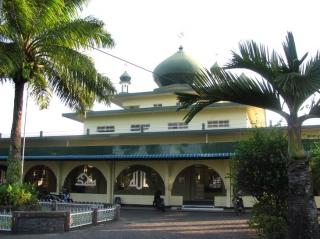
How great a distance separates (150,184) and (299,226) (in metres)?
21.7

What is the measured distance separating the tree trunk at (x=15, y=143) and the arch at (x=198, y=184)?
46.5ft

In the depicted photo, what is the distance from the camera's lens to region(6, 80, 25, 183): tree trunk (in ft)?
49.8

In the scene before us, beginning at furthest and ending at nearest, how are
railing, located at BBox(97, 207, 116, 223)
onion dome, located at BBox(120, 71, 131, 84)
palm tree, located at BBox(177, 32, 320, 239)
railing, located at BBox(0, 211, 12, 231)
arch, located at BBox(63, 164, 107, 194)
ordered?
onion dome, located at BBox(120, 71, 131, 84), arch, located at BBox(63, 164, 107, 194), railing, located at BBox(97, 207, 116, 223), railing, located at BBox(0, 211, 12, 231), palm tree, located at BBox(177, 32, 320, 239)

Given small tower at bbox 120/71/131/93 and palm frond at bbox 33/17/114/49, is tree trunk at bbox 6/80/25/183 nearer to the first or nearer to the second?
palm frond at bbox 33/17/114/49

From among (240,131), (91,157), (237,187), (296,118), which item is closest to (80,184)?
(91,157)

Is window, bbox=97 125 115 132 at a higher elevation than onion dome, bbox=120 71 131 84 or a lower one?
lower

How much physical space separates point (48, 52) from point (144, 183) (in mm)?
15249

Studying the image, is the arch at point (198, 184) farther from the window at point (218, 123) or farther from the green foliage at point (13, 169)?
the green foliage at point (13, 169)

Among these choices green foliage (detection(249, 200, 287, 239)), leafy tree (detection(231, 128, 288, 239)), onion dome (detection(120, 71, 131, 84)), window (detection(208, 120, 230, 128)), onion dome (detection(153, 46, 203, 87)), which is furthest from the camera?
onion dome (detection(120, 71, 131, 84))

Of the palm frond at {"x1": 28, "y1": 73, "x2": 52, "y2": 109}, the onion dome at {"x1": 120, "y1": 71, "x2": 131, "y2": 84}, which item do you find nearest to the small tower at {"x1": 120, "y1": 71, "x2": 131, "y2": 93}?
the onion dome at {"x1": 120, "y1": 71, "x2": 131, "y2": 84}

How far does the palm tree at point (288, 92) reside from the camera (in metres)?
8.56

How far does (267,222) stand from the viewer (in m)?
11.1

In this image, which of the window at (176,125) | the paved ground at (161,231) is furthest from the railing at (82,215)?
the window at (176,125)

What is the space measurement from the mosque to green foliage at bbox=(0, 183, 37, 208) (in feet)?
37.4
